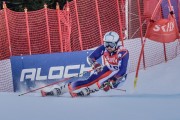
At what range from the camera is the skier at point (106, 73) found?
7750mm

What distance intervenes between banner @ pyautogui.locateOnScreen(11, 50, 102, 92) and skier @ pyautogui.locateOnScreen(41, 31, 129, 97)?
2057 millimetres

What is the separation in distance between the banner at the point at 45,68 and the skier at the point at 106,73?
2057mm

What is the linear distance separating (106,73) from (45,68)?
8.69ft

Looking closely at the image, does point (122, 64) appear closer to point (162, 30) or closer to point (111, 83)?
point (111, 83)

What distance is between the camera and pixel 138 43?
1212 cm

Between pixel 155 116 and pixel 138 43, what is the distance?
275 inches

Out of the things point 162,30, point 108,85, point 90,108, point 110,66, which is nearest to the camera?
point 90,108

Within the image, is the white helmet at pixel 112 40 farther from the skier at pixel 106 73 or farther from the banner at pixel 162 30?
the banner at pixel 162 30

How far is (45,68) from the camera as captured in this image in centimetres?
1042

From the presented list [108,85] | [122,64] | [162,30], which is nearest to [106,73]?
[108,85]

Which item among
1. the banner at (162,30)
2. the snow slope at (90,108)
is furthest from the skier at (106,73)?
the banner at (162,30)

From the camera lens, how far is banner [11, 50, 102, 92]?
10.3 metres

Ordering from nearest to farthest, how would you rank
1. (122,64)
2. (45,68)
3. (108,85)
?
(122,64) < (108,85) < (45,68)

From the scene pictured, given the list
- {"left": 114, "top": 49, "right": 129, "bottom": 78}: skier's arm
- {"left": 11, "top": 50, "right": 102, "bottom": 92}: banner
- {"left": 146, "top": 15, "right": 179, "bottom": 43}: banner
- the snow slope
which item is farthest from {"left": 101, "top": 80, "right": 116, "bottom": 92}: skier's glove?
{"left": 146, "top": 15, "right": 179, "bottom": 43}: banner
